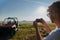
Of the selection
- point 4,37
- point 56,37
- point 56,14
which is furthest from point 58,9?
point 4,37

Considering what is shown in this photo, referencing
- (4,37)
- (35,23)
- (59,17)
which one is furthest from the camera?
(4,37)

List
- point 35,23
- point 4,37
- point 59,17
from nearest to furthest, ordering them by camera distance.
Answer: point 59,17
point 35,23
point 4,37

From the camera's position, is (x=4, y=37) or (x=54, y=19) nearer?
(x=54, y=19)

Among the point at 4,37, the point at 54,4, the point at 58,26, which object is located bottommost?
the point at 4,37

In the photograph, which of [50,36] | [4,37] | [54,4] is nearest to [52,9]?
[54,4]

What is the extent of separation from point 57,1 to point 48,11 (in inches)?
3.1

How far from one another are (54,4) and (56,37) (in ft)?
0.61

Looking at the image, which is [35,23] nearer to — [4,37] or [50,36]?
[50,36]

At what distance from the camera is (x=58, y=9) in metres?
1.12

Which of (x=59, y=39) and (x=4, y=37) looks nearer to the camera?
(x=59, y=39)

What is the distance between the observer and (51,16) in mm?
1135

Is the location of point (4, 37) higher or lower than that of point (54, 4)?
lower

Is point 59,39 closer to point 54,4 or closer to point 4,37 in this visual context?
point 54,4

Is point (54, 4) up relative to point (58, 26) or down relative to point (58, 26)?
up
